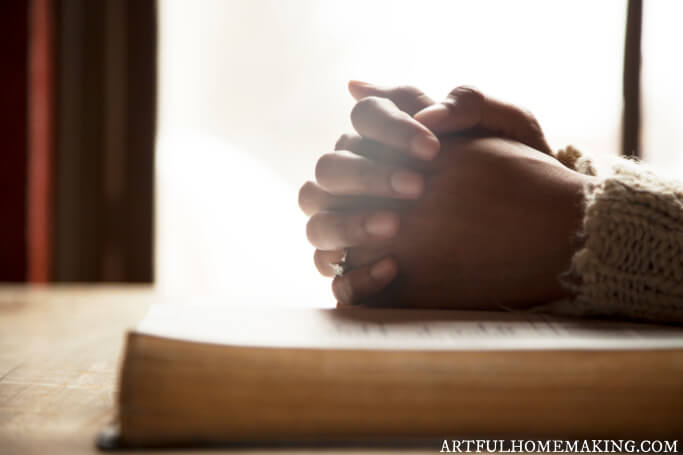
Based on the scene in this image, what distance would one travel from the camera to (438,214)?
386mm

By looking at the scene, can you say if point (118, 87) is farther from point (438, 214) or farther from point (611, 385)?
point (611, 385)

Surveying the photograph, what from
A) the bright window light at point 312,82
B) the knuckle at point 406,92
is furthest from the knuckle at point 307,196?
the bright window light at point 312,82

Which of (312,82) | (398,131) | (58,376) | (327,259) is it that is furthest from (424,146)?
(312,82)

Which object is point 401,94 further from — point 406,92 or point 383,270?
point 383,270

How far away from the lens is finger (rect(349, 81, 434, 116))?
45 cm

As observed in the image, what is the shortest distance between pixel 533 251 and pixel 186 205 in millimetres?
1200

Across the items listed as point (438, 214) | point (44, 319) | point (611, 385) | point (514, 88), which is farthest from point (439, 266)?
point (514, 88)

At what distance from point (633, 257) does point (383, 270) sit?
0.16 metres

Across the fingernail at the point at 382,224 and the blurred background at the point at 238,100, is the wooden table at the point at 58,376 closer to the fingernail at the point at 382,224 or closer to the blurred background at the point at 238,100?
the fingernail at the point at 382,224

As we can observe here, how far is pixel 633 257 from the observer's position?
1.13 feet

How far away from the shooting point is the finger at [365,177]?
0.37 metres

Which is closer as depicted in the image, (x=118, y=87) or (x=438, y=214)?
(x=438, y=214)

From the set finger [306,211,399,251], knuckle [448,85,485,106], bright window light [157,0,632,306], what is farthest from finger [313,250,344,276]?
bright window light [157,0,632,306]

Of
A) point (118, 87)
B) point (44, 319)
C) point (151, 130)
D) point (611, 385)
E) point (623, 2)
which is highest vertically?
point (623, 2)
